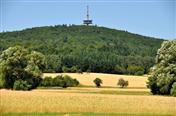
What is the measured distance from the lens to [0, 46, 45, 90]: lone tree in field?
234 feet

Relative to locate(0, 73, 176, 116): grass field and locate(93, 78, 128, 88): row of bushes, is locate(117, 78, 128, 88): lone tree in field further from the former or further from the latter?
locate(0, 73, 176, 116): grass field

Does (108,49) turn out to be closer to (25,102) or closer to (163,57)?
(163,57)

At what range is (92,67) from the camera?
142m

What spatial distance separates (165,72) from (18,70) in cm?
2184

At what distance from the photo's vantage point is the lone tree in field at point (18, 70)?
234ft

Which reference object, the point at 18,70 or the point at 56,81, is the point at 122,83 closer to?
the point at 56,81

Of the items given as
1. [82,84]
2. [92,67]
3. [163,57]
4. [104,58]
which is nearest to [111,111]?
[163,57]

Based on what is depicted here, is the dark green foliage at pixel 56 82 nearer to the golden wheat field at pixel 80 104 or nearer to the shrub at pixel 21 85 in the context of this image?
the shrub at pixel 21 85

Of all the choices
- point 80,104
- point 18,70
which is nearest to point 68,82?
point 18,70

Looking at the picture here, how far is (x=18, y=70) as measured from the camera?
72125mm

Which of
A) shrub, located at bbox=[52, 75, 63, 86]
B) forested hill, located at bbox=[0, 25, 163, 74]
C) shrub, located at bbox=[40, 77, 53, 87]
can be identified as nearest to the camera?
shrub, located at bbox=[40, 77, 53, 87]

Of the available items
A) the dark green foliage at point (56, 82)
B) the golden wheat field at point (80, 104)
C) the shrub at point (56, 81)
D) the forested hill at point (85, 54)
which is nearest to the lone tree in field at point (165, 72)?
the golden wheat field at point (80, 104)

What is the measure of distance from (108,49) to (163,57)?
122560mm

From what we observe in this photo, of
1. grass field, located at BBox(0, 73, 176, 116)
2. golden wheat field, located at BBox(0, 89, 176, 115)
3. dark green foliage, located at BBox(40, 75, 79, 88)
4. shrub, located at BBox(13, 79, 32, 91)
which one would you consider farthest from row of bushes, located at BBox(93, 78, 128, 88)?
golden wheat field, located at BBox(0, 89, 176, 115)
